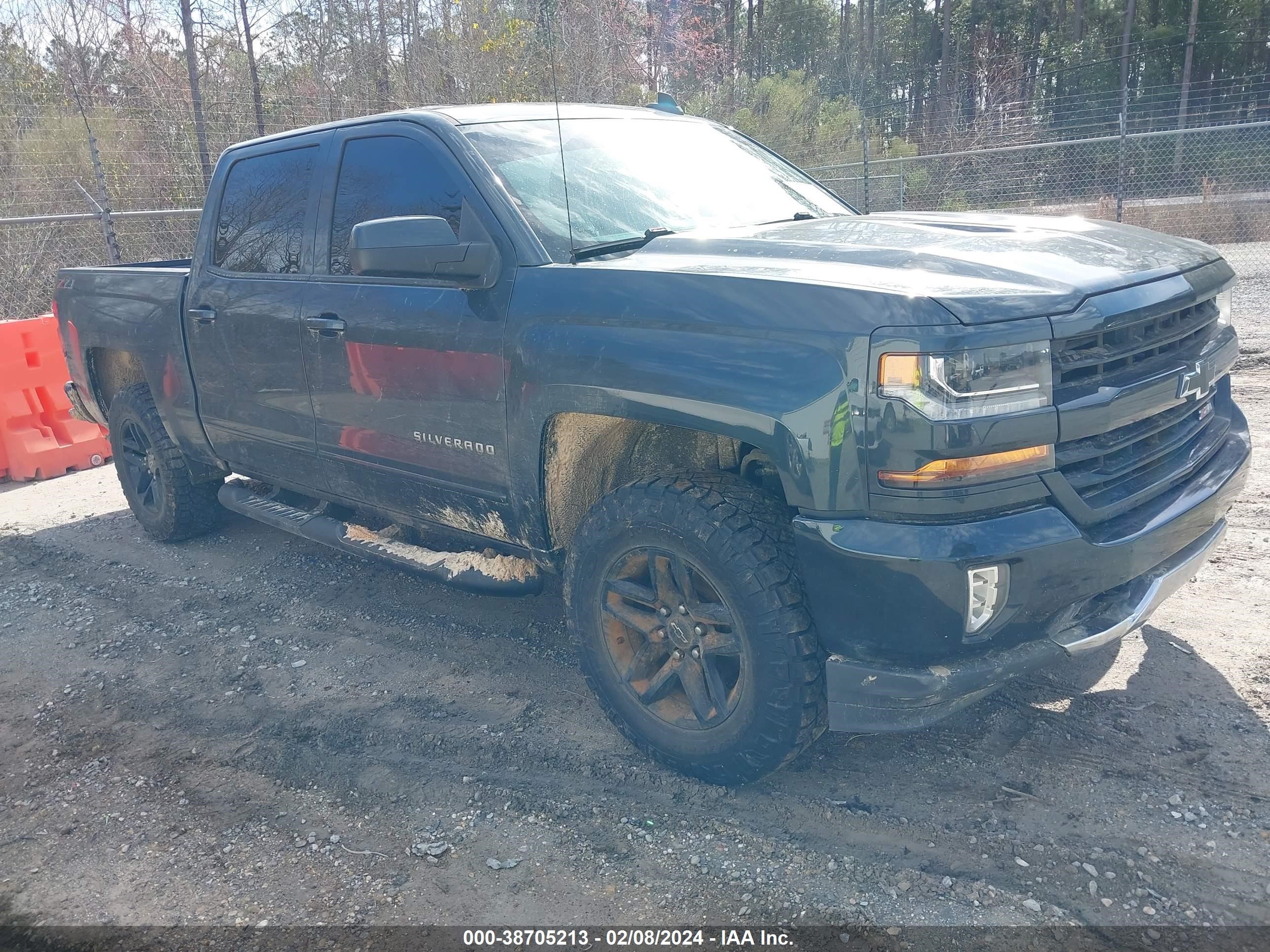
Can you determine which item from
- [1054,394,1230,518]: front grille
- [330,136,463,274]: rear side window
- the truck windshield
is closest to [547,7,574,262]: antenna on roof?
the truck windshield

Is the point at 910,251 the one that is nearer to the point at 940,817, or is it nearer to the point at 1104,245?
the point at 1104,245

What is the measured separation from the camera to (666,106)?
4629 mm

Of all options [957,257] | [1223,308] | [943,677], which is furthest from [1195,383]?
[943,677]

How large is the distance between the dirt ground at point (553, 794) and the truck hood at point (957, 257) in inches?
55.4

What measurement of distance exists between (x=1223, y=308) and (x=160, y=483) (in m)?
5.17

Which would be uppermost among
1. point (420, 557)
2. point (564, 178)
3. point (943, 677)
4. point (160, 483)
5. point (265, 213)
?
point (564, 178)

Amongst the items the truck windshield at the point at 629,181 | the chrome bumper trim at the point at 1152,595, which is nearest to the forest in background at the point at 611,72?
the truck windshield at the point at 629,181

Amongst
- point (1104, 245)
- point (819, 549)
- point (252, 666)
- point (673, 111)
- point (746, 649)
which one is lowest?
point (252, 666)

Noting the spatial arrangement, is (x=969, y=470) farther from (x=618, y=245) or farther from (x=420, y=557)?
(x=420, y=557)

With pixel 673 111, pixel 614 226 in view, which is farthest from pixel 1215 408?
pixel 673 111

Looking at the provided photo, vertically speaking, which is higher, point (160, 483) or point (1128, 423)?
point (1128, 423)

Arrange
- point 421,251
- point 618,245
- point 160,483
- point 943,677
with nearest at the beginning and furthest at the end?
point 943,677, point 421,251, point 618,245, point 160,483

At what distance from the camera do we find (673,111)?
4504mm

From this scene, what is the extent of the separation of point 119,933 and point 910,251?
282 centimetres
